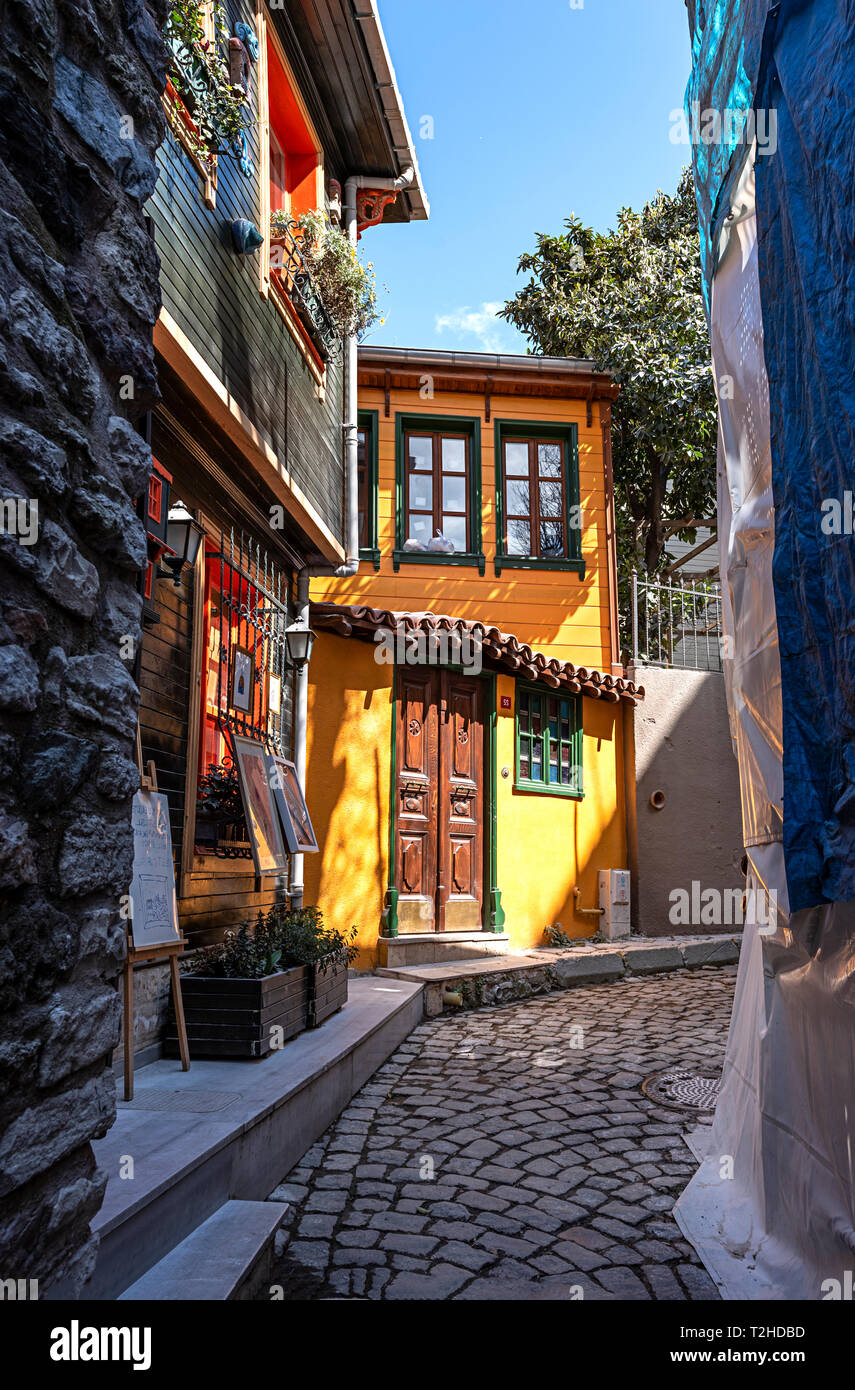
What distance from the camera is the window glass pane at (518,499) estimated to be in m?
11.5

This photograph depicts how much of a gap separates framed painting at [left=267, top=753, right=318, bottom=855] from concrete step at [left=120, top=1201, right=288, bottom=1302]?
3203mm

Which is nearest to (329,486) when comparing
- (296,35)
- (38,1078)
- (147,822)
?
(296,35)

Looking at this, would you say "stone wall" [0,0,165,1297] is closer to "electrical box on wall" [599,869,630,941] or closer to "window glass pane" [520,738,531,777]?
"window glass pane" [520,738,531,777]

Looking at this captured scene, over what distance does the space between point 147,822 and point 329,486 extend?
4.59 m

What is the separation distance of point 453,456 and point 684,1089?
7.96m

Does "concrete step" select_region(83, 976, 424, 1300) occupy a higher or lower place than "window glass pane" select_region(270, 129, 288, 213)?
lower

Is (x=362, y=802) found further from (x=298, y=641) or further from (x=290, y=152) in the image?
(x=290, y=152)

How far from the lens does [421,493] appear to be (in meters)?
11.3

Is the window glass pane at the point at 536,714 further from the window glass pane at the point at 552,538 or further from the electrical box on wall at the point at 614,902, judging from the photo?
the window glass pane at the point at 552,538

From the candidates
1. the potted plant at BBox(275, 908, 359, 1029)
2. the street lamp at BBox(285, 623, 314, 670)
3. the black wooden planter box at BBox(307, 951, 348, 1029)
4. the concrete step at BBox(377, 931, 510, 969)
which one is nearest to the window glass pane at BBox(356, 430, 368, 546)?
the street lamp at BBox(285, 623, 314, 670)

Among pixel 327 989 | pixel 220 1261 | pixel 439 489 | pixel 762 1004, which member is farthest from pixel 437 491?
pixel 220 1261

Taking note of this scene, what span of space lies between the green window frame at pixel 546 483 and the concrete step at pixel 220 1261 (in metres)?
8.80

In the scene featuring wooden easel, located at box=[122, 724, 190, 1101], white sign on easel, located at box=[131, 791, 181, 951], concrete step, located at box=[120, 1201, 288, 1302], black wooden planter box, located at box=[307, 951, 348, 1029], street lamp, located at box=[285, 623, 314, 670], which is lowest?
concrete step, located at box=[120, 1201, 288, 1302]

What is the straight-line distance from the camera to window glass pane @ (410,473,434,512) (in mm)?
11273
